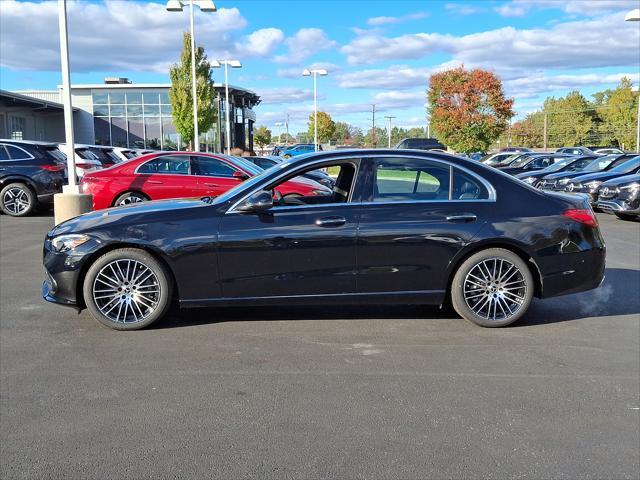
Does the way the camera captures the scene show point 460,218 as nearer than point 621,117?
Yes

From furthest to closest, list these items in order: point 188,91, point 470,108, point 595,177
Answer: point 188,91
point 470,108
point 595,177

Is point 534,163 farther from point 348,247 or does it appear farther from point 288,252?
point 288,252

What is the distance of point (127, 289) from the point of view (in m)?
5.35

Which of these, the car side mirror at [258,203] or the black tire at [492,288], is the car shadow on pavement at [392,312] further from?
the car side mirror at [258,203]

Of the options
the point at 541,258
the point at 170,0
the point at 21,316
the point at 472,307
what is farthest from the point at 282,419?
the point at 170,0

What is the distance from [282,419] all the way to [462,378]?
1.43 metres

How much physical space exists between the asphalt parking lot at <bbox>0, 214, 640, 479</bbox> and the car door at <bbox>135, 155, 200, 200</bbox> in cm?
579

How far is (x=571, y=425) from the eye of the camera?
3676mm

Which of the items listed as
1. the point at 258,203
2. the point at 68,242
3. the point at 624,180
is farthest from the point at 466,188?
the point at 624,180

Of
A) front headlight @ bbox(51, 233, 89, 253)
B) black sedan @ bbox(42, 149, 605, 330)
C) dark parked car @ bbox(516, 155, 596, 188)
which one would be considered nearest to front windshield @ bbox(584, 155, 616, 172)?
dark parked car @ bbox(516, 155, 596, 188)

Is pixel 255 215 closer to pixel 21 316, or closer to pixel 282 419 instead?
pixel 282 419

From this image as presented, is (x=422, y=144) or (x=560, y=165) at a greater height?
(x=422, y=144)

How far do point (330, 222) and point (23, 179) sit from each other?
1104 cm

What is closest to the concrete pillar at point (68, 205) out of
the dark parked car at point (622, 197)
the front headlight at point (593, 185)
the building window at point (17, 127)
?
the dark parked car at point (622, 197)
